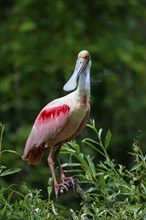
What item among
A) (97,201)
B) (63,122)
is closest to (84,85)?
(63,122)

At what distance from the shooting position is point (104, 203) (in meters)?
3.77

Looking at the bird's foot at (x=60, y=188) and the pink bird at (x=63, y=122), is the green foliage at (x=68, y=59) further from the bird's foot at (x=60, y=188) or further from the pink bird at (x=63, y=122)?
the bird's foot at (x=60, y=188)

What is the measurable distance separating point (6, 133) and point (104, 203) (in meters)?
5.50

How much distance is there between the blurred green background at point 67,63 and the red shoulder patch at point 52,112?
3.83 metres

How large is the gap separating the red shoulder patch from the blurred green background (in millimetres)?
3833

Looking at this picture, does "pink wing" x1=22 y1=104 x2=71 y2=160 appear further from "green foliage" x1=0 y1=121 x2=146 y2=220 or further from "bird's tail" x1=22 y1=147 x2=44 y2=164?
"green foliage" x1=0 y1=121 x2=146 y2=220

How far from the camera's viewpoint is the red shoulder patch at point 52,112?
186 inches

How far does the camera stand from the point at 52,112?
4.92 m

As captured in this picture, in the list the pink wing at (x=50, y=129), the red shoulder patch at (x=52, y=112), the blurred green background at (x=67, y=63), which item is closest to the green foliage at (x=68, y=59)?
the blurred green background at (x=67, y=63)

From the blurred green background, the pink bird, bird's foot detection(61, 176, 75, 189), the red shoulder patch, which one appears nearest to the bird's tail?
the pink bird

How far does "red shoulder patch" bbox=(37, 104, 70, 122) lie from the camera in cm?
474

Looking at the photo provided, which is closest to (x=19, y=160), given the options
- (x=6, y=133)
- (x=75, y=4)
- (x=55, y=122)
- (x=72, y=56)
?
(x=6, y=133)

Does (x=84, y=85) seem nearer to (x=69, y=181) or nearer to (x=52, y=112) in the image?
(x=52, y=112)

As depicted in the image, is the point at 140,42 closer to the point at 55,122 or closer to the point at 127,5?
the point at 127,5
